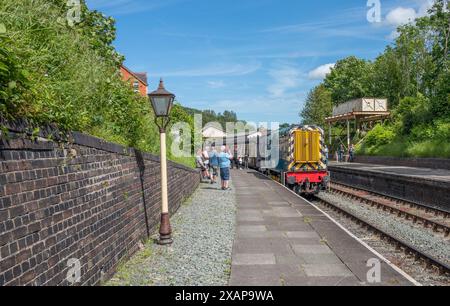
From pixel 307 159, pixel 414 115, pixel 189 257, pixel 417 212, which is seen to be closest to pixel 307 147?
pixel 307 159

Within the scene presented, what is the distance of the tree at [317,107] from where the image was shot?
185 feet

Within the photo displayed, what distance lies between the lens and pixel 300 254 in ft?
26.1

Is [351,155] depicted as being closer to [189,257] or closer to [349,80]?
[349,80]

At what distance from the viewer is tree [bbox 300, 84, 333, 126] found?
56500 mm

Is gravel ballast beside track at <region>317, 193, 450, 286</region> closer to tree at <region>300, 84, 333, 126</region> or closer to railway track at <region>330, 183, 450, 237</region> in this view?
railway track at <region>330, 183, 450, 237</region>

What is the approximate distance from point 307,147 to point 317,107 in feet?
127

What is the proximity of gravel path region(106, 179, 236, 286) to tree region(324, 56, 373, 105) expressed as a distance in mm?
48032

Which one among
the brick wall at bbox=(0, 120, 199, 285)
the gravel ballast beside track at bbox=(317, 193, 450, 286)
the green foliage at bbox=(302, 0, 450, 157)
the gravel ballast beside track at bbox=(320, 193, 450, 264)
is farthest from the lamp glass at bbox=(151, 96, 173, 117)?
the green foliage at bbox=(302, 0, 450, 157)

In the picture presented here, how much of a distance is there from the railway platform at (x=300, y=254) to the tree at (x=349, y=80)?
46.9 meters

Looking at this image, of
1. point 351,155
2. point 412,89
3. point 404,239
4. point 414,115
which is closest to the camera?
point 404,239

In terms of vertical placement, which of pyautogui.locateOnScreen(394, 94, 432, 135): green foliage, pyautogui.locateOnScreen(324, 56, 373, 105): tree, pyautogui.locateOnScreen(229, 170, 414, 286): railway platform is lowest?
pyautogui.locateOnScreen(229, 170, 414, 286): railway platform

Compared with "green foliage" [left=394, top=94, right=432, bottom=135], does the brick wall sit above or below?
below
